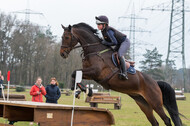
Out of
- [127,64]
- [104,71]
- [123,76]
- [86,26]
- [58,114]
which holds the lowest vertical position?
[58,114]

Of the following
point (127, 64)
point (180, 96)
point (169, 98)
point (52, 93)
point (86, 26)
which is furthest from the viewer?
point (180, 96)

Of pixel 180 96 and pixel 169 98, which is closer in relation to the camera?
pixel 169 98

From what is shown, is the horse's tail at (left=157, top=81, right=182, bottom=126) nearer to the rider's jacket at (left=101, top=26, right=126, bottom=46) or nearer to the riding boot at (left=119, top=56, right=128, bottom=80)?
the riding boot at (left=119, top=56, right=128, bottom=80)

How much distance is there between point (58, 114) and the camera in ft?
16.9

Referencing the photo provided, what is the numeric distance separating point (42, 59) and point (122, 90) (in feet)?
146

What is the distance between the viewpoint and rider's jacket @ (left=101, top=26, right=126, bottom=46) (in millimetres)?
6282

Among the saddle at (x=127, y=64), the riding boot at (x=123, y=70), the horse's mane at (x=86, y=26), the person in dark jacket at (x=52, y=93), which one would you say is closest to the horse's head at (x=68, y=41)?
the horse's mane at (x=86, y=26)

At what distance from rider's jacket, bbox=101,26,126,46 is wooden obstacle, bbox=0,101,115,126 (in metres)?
1.77

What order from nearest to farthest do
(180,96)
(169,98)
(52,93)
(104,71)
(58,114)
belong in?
(58,114)
(104,71)
(169,98)
(52,93)
(180,96)

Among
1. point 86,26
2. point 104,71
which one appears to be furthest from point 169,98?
point 86,26

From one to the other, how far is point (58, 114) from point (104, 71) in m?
1.69

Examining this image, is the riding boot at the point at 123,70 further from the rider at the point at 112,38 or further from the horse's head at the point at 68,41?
the horse's head at the point at 68,41

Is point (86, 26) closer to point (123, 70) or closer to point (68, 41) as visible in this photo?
point (68, 41)

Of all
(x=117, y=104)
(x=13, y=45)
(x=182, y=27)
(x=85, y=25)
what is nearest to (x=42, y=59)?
(x=13, y=45)
